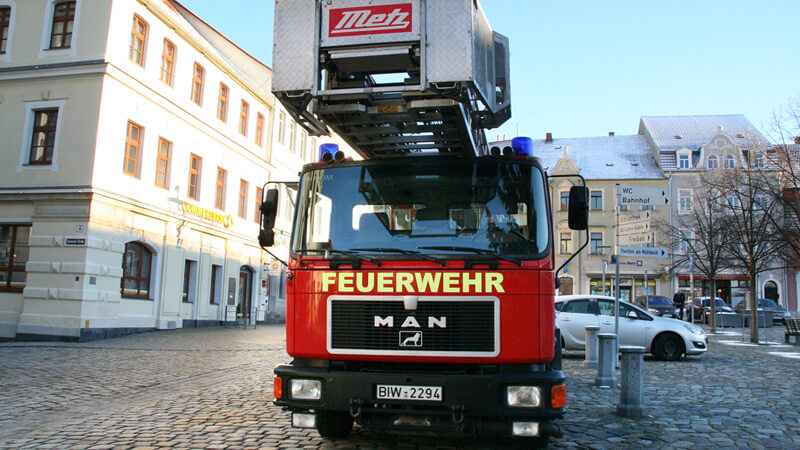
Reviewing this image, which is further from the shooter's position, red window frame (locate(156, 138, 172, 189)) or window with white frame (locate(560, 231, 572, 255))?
window with white frame (locate(560, 231, 572, 255))

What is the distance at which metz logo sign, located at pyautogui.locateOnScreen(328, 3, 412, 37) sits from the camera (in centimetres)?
571

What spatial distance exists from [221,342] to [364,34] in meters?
14.9

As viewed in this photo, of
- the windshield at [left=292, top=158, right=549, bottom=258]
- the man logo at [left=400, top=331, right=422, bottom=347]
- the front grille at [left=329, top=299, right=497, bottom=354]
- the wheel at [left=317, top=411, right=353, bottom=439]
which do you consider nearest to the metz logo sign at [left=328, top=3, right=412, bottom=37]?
the windshield at [left=292, top=158, right=549, bottom=258]

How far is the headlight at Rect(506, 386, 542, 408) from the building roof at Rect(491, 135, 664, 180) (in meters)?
47.0

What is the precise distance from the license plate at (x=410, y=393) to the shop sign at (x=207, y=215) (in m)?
19.6

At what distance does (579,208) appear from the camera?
5.77 metres

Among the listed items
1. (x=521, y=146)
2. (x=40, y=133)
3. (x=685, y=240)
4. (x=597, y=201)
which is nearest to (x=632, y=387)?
(x=521, y=146)

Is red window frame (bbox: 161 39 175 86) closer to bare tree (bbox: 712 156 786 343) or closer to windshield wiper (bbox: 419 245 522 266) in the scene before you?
windshield wiper (bbox: 419 245 522 266)

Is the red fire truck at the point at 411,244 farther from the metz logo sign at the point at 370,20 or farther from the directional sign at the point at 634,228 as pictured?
the directional sign at the point at 634,228

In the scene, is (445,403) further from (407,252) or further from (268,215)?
(268,215)

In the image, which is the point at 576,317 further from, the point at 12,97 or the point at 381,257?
the point at 12,97

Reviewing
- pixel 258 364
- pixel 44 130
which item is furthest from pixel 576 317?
pixel 44 130

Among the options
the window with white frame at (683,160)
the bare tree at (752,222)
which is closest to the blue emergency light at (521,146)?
the bare tree at (752,222)

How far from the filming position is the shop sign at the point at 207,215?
2339 centimetres
